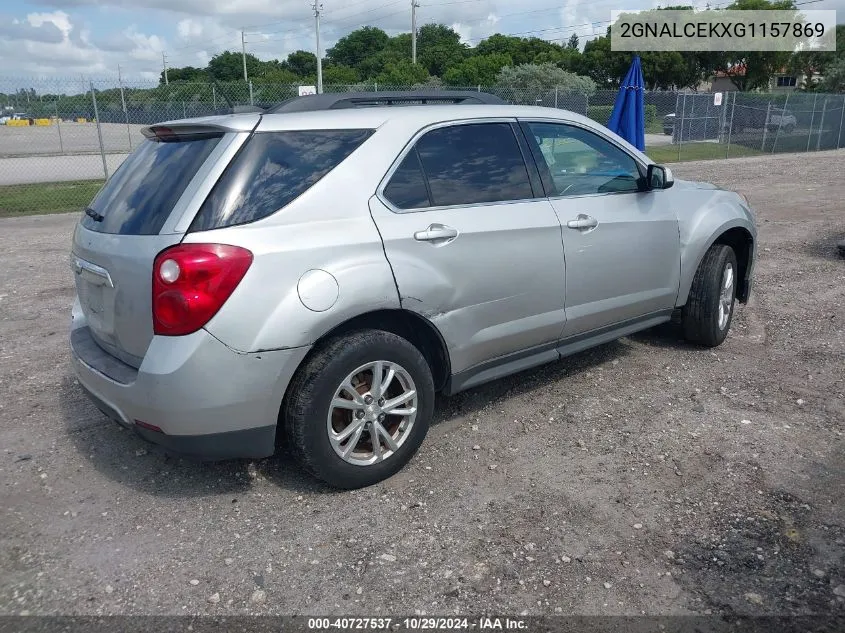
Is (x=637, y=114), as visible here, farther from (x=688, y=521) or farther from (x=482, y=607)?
(x=482, y=607)

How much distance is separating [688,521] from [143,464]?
270 centimetres

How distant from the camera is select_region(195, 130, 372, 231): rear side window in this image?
3119 mm

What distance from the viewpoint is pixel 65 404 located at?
4602mm

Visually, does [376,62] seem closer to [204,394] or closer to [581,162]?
[581,162]

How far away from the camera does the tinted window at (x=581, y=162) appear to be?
4.30 m

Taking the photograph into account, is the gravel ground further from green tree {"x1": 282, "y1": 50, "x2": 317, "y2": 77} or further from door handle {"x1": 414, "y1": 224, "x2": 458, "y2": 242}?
green tree {"x1": 282, "y1": 50, "x2": 317, "y2": 77}

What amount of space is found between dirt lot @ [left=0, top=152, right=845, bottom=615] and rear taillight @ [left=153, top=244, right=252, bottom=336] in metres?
0.97

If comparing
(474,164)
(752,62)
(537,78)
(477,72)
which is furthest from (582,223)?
(752,62)

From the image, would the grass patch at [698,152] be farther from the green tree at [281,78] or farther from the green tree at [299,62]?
the green tree at [299,62]

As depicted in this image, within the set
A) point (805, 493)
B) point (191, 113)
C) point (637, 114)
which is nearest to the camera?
point (805, 493)

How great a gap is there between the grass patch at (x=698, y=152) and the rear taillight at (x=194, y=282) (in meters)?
22.5

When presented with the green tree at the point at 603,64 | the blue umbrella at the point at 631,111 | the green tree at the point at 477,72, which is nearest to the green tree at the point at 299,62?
the green tree at the point at 603,64

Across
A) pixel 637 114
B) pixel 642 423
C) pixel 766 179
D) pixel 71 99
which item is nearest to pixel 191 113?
pixel 71 99

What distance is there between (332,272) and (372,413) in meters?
0.71
